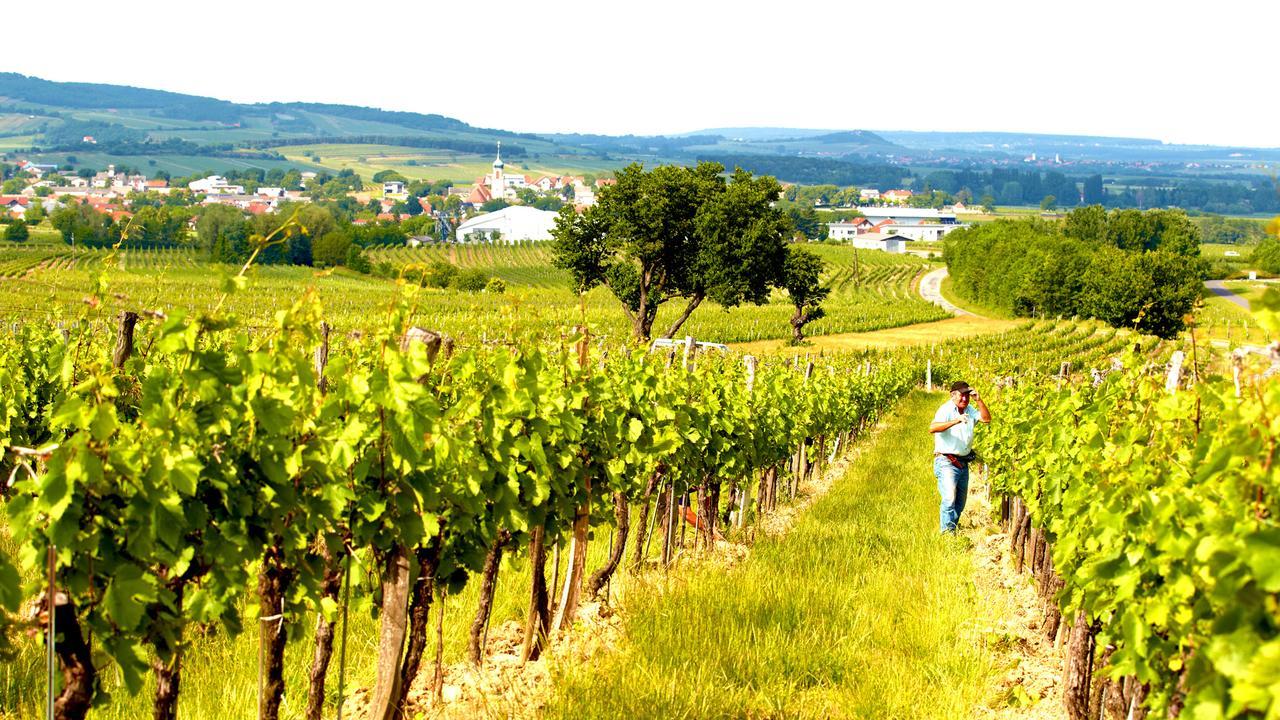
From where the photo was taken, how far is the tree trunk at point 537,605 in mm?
5898

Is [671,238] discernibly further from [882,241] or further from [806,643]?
[882,241]

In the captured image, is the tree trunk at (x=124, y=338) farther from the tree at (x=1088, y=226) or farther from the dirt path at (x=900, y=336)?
the tree at (x=1088, y=226)

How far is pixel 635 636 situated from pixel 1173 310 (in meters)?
68.2

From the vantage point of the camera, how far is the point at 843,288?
92.8m

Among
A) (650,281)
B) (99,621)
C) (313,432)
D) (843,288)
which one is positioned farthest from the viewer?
(843,288)

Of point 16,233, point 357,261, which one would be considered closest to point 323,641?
→ point 357,261

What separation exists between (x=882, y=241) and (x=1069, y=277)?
10220 cm

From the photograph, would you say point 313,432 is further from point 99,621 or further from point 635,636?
point 635,636

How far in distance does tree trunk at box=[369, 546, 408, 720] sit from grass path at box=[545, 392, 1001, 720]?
0.78m

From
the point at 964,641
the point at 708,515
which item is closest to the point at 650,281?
the point at 708,515

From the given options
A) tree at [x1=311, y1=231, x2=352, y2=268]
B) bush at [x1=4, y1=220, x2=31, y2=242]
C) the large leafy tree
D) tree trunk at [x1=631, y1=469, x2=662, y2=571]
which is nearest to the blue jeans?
tree trunk at [x1=631, y1=469, x2=662, y2=571]

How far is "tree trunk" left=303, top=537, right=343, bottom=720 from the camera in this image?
4.34 metres

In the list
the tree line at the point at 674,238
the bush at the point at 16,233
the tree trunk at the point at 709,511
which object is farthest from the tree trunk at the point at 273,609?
the bush at the point at 16,233

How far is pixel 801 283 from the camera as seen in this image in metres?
43.6
